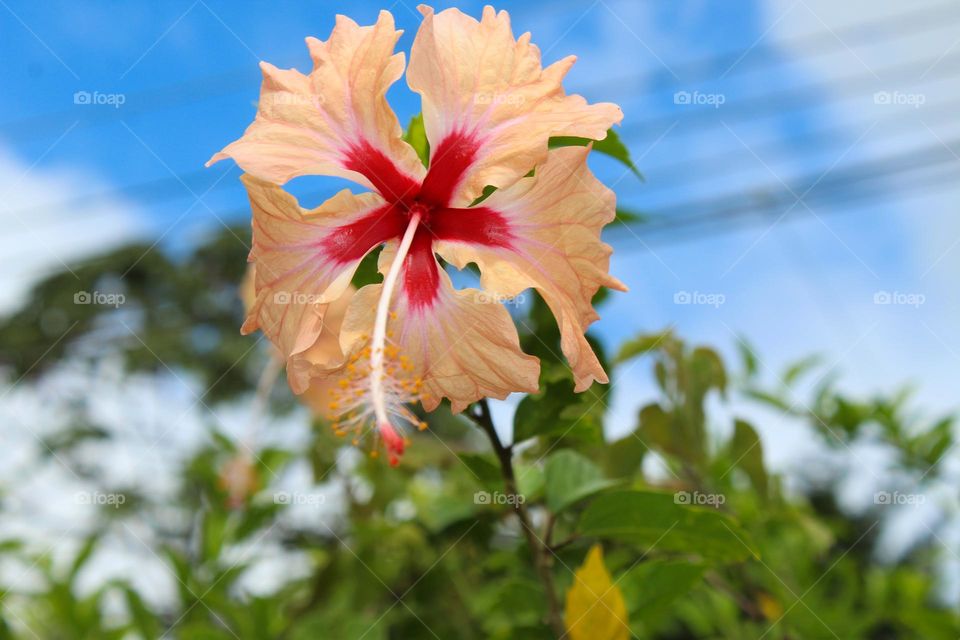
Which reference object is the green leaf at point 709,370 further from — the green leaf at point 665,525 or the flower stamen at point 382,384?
the flower stamen at point 382,384

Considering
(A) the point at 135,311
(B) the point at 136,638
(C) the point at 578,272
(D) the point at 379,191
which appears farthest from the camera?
(A) the point at 135,311

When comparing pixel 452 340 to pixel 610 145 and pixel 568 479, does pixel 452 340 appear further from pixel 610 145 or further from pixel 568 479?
pixel 568 479

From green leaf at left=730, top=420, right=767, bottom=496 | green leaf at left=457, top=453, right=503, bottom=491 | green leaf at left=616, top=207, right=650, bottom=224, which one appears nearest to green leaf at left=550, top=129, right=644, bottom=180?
green leaf at left=616, top=207, right=650, bottom=224

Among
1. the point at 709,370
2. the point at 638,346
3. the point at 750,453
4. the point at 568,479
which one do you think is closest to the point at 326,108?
the point at 568,479

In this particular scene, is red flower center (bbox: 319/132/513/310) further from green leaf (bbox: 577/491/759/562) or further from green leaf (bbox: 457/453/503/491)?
green leaf (bbox: 577/491/759/562)

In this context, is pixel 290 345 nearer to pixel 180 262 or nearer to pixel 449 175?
pixel 449 175

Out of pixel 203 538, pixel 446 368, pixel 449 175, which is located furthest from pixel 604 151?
pixel 203 538
